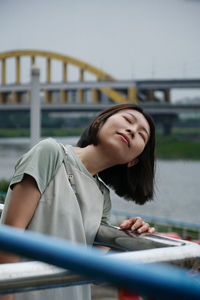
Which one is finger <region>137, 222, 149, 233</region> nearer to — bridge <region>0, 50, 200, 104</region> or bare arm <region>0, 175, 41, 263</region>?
bare arm <region>0, 175, 41, 263</region>

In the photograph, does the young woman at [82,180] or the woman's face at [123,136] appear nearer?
the young woman at [82,180]

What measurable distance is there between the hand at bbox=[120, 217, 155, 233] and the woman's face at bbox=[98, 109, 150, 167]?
0.17 m

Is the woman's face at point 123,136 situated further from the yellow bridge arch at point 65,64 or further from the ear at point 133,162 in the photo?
the yellow bridge arch at point 65,64

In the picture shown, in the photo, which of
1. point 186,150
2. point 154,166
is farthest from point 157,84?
point 154,166

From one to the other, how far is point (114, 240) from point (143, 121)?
0.34 metres

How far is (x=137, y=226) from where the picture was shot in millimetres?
1002

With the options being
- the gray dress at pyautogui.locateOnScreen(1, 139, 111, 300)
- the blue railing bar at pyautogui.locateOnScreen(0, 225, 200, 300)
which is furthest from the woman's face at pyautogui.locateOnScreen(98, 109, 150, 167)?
the blue railing bar at pyautogui.locateOnScreen(0, 225, 200, 300)

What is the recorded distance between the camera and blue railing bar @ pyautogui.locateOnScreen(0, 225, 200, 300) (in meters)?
0.33

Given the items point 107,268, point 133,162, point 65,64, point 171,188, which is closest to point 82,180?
point 133,162

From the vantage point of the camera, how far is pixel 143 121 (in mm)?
1161

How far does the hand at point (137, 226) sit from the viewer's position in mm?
987

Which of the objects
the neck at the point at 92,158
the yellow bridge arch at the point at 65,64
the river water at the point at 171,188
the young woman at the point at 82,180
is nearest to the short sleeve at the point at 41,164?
the young woman at the point at 82,180

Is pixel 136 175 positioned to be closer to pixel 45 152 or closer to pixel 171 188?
pixel 45 152

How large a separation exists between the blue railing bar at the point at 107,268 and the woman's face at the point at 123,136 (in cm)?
73
